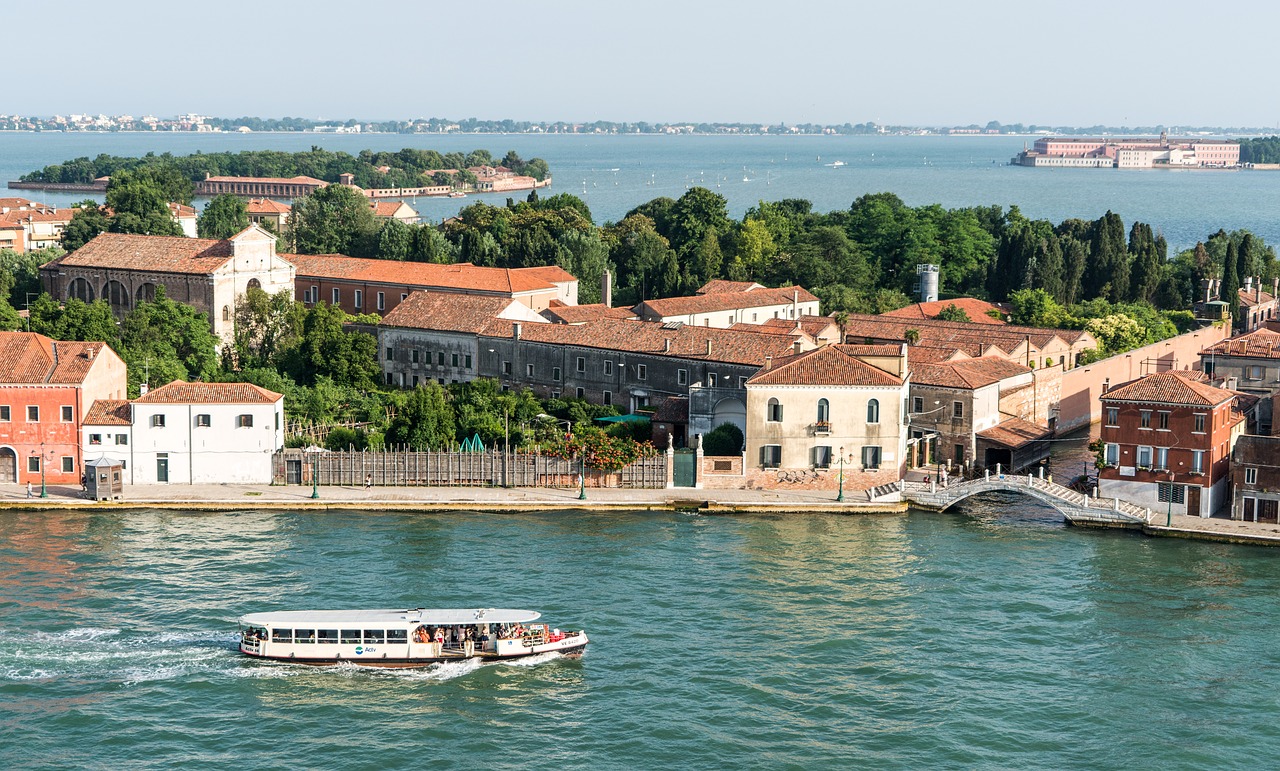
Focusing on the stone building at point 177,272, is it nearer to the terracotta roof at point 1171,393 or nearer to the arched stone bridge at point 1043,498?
the arched stone bridge at point 1043,498

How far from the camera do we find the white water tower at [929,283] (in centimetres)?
7656

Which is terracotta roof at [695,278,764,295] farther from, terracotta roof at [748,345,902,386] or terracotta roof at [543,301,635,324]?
terracotta roof at [748,345,902,386]

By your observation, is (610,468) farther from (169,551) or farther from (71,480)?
(71,480)

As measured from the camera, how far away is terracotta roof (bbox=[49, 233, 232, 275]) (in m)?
65.1

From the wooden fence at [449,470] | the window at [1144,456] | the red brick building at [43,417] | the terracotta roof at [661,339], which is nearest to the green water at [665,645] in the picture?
the wooden fence at [449,470]

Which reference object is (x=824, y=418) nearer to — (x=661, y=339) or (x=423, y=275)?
(x=661, y=339)

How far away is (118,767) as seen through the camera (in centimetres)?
2727

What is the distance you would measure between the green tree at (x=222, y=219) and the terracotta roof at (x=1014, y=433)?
56126 millimetres

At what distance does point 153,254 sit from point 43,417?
22.1m

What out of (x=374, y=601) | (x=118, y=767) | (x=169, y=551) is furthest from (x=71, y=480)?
(x=118, y=767)

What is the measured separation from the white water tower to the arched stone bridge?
3125 centimetres

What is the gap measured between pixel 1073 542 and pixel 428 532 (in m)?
17.8

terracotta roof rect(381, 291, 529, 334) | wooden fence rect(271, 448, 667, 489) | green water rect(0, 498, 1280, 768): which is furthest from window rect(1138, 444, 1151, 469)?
terracotta roof rect(381, 291, 529, 334)

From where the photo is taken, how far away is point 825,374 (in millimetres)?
46250
